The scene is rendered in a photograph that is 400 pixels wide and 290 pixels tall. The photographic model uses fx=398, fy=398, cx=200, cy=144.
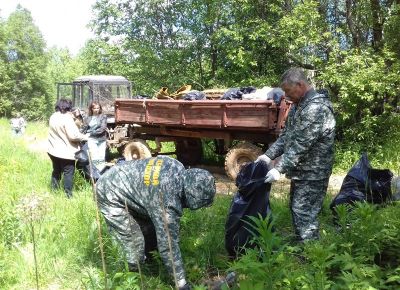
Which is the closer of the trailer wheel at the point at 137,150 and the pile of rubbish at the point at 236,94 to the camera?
the pile of rubbish at the point at 236,94

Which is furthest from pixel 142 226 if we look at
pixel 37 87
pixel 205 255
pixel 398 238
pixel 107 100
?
pixel 37 87

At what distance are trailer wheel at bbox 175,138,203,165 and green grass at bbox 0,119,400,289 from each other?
12.6 ft

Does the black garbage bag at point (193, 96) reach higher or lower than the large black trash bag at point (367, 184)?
higher

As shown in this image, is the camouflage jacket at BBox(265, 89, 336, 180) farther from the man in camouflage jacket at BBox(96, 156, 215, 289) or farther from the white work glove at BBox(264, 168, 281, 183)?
the man in camouflage jacket at BBox(96, 156, 215, 289)

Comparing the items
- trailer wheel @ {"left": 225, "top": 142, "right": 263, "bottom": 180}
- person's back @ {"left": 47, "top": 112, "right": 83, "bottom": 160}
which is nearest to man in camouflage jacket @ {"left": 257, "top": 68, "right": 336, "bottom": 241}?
person's back @ {"left": 47, "top": 112, "right": 83, "bottom": 160}

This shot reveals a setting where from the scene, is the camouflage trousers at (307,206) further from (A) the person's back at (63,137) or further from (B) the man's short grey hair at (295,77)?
(A) the person's back at (63,137)

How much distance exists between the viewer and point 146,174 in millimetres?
2922

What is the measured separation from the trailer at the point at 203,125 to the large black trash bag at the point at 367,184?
2.48m

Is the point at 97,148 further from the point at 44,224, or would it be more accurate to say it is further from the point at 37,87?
the point at 37,87

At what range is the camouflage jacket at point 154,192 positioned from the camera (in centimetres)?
280

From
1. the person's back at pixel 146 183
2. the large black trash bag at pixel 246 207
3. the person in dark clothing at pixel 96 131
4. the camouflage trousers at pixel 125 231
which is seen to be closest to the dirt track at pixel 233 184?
the person in dark clothing at pixel 96 131

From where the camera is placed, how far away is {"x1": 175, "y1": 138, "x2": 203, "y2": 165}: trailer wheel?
364 inches

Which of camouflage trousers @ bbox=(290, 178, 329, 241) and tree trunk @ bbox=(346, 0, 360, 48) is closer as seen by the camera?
camouflage trousers @ bbox=(290, 178, 329, 241)

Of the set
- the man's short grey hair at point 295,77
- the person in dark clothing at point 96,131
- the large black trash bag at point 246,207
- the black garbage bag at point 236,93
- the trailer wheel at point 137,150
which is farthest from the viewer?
the trailer wheel at point 137,150
